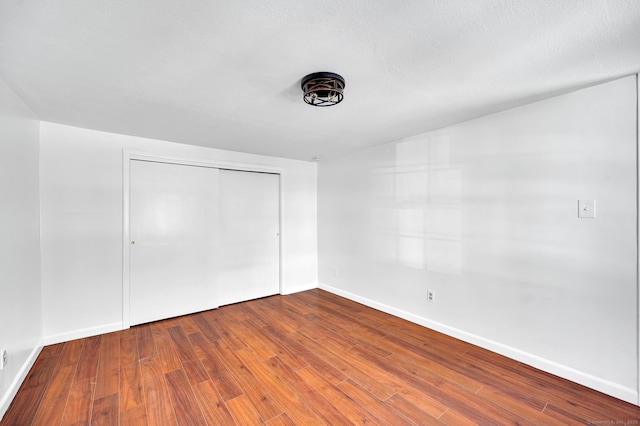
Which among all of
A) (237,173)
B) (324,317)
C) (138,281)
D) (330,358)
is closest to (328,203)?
(237,173)

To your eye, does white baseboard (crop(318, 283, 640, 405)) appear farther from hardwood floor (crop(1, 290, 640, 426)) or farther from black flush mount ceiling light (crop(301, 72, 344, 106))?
A: black flush mount ceiling light (crop(301, 72, 344, 106))

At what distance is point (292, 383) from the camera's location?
1.97 meters

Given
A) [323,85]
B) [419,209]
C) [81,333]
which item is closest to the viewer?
[323,85]

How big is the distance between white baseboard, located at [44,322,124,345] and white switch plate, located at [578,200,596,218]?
440cm

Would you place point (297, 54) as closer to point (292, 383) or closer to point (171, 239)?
point (292, 383)

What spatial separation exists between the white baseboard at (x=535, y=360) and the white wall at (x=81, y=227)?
3.27 meters

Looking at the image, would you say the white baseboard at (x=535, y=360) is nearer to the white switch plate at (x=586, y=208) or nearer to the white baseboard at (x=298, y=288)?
the white switch plate at (x=586, y=208)

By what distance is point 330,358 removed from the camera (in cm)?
232

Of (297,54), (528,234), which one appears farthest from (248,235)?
(528,234)

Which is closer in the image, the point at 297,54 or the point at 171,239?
the point at 297,54

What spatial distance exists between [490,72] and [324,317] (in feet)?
9.41

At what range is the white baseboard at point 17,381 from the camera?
167 cm

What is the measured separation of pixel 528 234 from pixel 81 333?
171 inches

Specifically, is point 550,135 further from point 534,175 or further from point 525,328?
point 525,328
